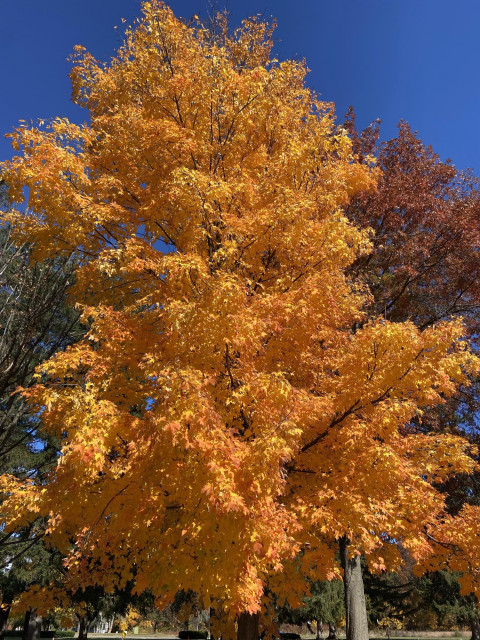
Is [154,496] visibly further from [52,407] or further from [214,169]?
[214,169]

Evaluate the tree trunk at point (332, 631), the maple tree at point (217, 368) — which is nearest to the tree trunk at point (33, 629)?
the maple tree at point (217, 368)

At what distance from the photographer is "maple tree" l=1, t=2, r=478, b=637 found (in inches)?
168

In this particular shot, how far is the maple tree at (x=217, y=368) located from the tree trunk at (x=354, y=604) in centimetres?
217

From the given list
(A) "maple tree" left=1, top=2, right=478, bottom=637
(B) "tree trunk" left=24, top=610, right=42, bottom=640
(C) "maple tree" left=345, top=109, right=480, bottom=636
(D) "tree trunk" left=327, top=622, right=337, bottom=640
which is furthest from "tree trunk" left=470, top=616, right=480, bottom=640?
(A) "maple tree" left=1, top=2, right=478, bottom=637

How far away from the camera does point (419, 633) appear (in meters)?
53.4

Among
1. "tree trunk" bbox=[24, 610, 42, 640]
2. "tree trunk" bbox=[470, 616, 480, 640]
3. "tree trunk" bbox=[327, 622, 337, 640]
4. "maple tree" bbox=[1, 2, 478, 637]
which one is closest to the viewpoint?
"maple tree" bbox=[1, 2, 478, 637]

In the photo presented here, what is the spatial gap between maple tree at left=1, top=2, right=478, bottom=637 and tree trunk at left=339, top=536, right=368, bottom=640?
2.17m

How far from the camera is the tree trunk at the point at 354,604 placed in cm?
895

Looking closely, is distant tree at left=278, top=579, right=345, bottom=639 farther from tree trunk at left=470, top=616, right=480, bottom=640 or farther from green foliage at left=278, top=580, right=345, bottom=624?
tree trunk at left=470, top=616, right=480, bottom=640

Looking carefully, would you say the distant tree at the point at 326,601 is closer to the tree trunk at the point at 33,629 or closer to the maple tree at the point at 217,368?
the tree trunk at the point at 33,629

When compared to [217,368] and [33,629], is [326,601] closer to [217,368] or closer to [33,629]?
[33,629]

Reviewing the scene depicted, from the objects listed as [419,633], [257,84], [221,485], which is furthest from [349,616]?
[419,633]

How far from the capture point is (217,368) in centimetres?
532

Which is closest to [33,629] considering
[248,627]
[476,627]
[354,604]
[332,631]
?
[354,604]
